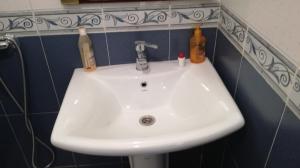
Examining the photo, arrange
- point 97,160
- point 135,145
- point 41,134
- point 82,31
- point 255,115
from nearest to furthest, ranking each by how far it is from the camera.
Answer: point 135,145 < point 255,115 < point 82,31 < point 41,134 < point 97,160

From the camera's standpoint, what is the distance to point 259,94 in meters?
0.80

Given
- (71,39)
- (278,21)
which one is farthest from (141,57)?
(278,21)

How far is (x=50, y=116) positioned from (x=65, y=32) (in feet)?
1.54

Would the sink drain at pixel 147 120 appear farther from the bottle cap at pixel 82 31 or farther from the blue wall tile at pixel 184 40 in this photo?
the bottle cap at pixel 82 31

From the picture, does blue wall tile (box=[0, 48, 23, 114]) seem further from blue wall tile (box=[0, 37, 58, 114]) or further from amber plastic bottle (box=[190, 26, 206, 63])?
amber plastic bottle (box=[190, 26, 206, 63])

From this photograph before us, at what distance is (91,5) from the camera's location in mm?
990

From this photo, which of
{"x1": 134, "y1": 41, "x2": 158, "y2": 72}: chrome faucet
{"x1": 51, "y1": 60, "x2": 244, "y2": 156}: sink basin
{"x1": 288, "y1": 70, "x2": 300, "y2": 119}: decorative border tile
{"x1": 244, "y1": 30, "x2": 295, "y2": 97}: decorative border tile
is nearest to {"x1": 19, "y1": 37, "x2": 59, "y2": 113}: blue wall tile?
{"x1": 51, "y1": 60, "x2": 244, "y2": 156}: sink basin

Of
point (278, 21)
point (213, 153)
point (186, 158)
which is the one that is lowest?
point (186, 158)

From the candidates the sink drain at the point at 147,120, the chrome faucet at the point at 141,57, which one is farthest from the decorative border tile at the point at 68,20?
the sink drain at the point at 147,120

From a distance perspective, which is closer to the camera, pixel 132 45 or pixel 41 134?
pixel 132 45

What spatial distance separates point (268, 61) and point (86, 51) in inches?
27.2

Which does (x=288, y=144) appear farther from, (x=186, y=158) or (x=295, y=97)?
(x=186, y=158)

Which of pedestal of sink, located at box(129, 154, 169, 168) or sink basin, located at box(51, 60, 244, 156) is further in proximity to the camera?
pedestal of sink, located at box(129, 154, 169, 168)

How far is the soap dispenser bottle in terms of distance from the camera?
1.02 m
